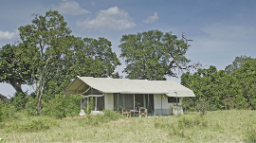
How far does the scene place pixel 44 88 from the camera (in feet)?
82.4

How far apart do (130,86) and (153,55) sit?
42.8ft

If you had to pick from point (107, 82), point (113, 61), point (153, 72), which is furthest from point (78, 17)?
point (153, 72)

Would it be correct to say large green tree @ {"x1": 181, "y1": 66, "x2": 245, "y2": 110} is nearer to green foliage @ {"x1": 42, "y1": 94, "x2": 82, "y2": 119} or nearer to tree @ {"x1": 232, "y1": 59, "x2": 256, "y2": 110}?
tree @ {"x1": 232, "y1": 59, "x2": 256, "y2": 110}

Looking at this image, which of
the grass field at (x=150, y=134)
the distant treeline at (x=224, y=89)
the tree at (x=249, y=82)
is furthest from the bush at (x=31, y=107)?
the tree at (x=249, y=82)

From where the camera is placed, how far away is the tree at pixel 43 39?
23094 millimetres

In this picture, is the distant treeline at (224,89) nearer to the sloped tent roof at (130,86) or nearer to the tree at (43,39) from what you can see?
the sloped tent roof at (130,86)

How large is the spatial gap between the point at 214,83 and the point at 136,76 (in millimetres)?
10024

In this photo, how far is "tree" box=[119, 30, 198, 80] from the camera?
1171 inches

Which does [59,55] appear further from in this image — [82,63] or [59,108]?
[59,108]

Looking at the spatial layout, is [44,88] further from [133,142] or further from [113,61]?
[133,142]

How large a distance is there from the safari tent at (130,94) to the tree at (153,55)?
9276 millimetres

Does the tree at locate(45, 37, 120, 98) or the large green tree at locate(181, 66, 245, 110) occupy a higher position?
the tree at locate(45, 37, 120, 98)

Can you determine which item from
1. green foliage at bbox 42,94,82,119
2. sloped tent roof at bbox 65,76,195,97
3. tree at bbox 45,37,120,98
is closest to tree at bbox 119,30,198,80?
tree at bbox 45,37,120,98

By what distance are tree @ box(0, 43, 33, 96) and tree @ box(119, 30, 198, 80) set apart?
12.1 metres
